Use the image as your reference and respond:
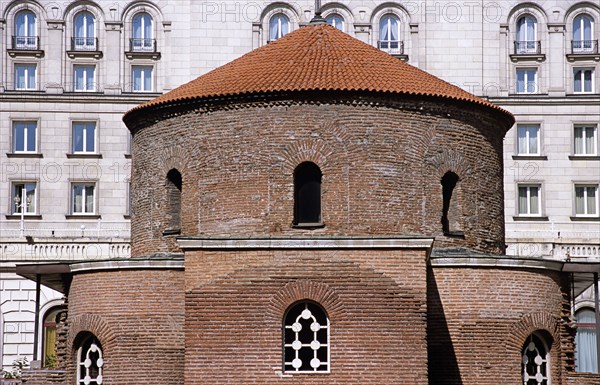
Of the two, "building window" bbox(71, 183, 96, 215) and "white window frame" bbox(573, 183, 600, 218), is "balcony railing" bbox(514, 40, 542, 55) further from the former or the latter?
"building window" bbox(71, 183, 96, 215)

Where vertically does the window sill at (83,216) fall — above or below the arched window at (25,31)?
below

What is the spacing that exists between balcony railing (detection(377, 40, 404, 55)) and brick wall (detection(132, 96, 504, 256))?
26.2m

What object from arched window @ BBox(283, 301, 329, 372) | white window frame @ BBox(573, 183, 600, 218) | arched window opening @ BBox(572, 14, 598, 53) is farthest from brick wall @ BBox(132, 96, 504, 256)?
arched window opening @ BBox(572, 14, 598, 53)

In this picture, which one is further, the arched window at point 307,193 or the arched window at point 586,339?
the arched window at point 586,339

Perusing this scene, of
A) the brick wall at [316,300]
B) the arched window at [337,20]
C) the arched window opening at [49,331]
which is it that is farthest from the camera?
the arched window at [337,20]

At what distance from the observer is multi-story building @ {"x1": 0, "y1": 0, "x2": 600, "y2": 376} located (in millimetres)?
62000

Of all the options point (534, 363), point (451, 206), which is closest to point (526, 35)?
point (451, 206)

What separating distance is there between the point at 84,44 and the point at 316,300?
3310 cm

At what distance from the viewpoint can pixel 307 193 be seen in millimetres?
35531

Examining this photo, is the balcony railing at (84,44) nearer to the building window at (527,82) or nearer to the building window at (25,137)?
the building window at (25,137)

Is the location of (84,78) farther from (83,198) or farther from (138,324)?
(138,324)

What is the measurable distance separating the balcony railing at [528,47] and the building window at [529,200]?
5.59m

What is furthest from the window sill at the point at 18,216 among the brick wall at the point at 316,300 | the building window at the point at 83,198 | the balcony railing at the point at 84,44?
the brick wall at the point at 316,300

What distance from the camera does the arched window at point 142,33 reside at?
2472 inches
